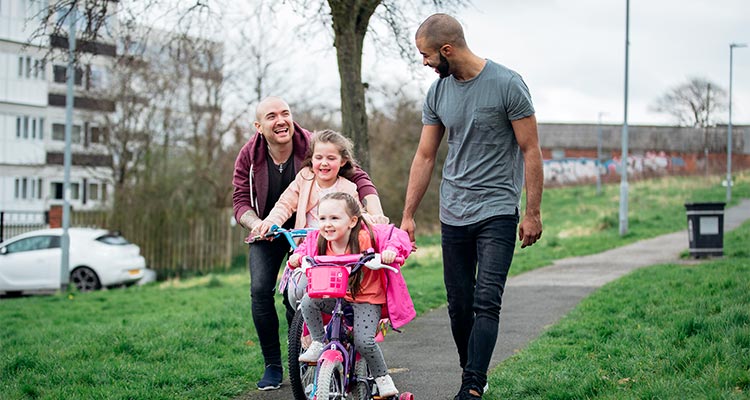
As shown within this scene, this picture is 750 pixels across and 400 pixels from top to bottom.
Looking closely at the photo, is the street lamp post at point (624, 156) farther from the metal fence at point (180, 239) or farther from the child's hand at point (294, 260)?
the child's hand at point (294, 260)

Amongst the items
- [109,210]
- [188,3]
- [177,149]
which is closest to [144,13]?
[188,3]

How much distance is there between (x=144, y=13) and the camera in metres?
12.2

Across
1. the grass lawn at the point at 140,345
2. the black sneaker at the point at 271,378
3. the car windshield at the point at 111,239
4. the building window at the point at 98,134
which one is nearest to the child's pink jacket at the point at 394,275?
the grass lawn at the point at 140,345

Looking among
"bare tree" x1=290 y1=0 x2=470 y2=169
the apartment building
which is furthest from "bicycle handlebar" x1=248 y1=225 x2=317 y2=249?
the apartment building

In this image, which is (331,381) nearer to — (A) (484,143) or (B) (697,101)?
(A) (484,143)

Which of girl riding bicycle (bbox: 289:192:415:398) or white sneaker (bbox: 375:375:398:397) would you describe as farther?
white sneaker (bbox: 375:375:398:397)

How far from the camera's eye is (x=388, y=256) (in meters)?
4.83

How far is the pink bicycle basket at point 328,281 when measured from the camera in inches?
187

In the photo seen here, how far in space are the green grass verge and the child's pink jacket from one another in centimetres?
95

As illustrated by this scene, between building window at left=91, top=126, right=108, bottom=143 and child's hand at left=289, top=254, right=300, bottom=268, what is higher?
building window at left=91, top=126, right=108, bottom=143

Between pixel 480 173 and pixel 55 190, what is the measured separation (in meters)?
49.0

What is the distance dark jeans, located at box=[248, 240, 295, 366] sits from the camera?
20.5ft

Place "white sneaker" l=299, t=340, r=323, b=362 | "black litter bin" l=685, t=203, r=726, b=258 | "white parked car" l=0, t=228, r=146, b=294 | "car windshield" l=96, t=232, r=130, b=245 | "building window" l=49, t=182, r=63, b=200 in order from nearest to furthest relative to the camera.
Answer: "white sneaker" l=299, t=340, r=323, b=362
"black litter bin" l=685, t=203, r=726, b=258
"white parked car" l=0, t=228, r=146, b=294
"car windshield" l=96, t=232, r=130, b=245
"building window" l=49, t=182, r=63, b=200

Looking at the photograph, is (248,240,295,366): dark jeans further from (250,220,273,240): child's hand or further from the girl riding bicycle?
the girl riding bicycle
